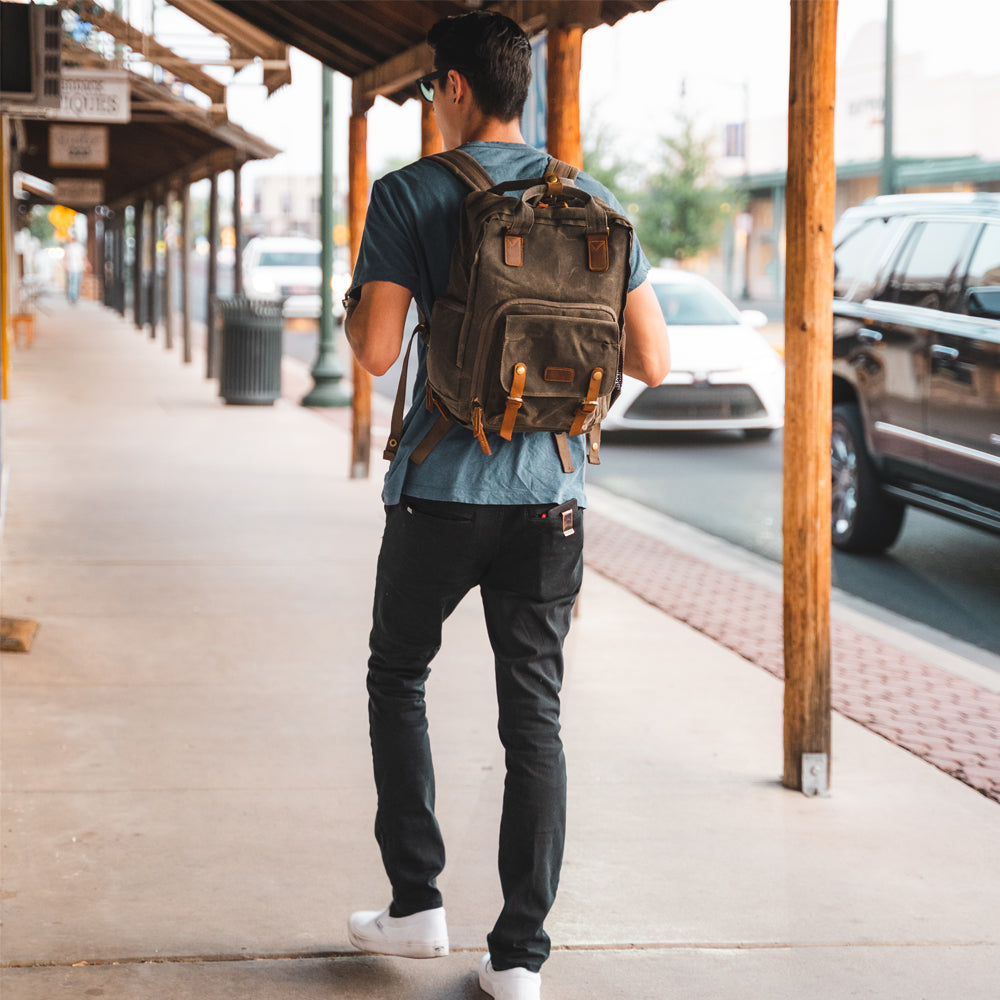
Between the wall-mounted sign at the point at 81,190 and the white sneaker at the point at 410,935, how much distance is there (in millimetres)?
32116

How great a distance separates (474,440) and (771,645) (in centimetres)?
381

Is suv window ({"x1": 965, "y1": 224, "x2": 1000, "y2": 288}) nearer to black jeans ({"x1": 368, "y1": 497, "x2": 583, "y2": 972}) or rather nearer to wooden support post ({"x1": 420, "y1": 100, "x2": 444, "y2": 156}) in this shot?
wooden support post ({"x1": 420, "y1": 100, "x2": 444, "y2": 156})

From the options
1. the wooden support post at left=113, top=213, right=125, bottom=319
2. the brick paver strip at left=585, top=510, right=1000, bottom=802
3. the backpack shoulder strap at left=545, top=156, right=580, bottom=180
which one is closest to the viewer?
the backpack shoulder strap at left=545, top=156, right=580, bottom=180

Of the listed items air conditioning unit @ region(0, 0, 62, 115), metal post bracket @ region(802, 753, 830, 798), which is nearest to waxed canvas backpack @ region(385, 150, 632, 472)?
metal post bracket @ region(802, 753, 830, 798)

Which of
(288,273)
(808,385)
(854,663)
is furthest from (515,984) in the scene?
(288,273)

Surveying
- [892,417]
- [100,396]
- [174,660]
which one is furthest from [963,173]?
[174,660]

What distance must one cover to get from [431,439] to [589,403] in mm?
334

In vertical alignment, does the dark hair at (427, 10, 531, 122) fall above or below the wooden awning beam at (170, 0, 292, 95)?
below

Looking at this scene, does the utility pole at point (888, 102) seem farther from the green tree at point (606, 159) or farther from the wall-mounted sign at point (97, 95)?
the green tree at point (606, 159)

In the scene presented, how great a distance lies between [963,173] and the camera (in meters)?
41.4

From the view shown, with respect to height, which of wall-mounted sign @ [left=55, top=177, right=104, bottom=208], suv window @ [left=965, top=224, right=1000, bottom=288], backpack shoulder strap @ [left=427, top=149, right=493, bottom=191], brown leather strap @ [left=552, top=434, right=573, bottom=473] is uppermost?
wall-mounted sign @ [left=55, top=177, right=104, bottom=208]

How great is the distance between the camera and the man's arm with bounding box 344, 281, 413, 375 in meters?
2.95

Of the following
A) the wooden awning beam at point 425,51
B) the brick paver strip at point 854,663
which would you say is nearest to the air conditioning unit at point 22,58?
the wooden awning beam at point 425,51

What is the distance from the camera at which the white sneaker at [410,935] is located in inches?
129
